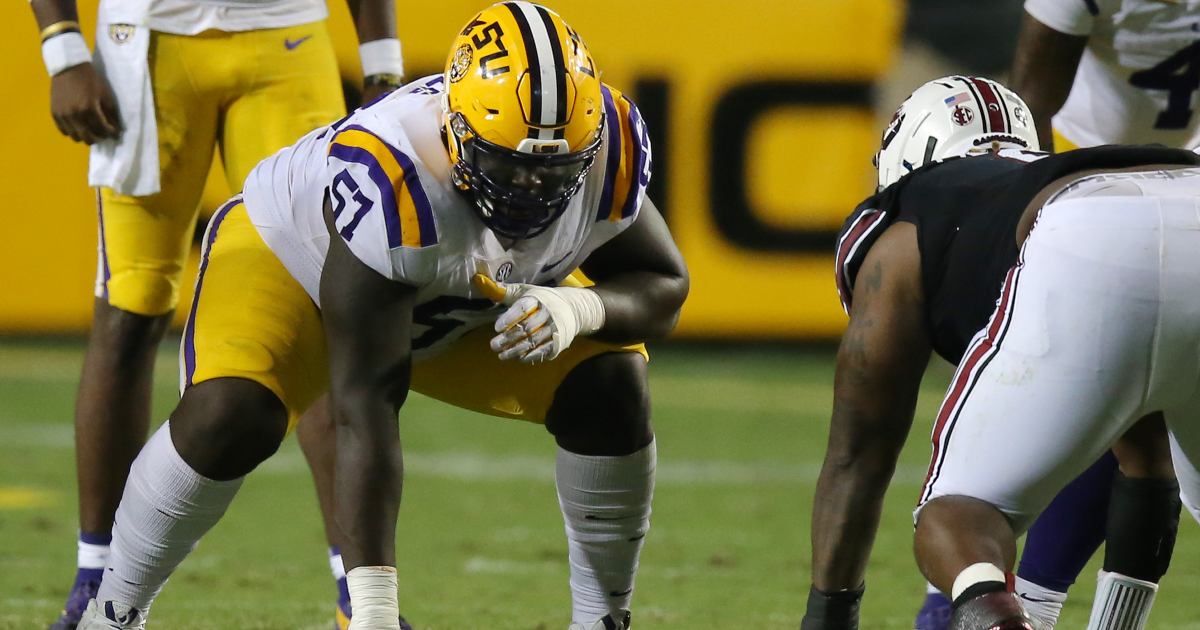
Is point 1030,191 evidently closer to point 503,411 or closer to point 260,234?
point 503,411

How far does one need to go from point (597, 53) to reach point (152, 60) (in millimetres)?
3947

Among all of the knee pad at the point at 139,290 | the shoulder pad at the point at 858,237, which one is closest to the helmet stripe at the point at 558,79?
the shoulder pad at the point at 858,237

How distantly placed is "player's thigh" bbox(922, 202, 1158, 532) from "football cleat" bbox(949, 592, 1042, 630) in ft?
0.51

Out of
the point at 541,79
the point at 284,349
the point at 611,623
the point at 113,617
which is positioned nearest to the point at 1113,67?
the point at 541,79

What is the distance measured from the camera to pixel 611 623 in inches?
112

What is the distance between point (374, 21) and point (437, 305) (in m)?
1.04

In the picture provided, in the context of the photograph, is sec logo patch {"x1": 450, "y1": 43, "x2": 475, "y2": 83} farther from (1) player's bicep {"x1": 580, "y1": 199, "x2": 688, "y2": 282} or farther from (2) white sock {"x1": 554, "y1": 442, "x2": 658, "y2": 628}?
(2) white sock {"x1": 554, "y1": 442, "x2": 658, "y2": 628}

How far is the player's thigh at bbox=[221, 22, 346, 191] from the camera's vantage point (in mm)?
3121

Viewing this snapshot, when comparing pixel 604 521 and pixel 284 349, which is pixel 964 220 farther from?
pixel 284 349

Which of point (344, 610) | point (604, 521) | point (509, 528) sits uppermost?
point (604, 521)

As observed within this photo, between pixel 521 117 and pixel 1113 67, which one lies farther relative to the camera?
pixel 1113 67

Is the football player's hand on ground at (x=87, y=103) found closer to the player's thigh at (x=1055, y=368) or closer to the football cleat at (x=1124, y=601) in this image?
the player's thigh at (x=1055, y=368)

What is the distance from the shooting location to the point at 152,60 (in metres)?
3.09

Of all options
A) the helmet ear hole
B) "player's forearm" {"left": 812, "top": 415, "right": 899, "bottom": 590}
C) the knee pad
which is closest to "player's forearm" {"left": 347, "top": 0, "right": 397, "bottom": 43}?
the knee pad
